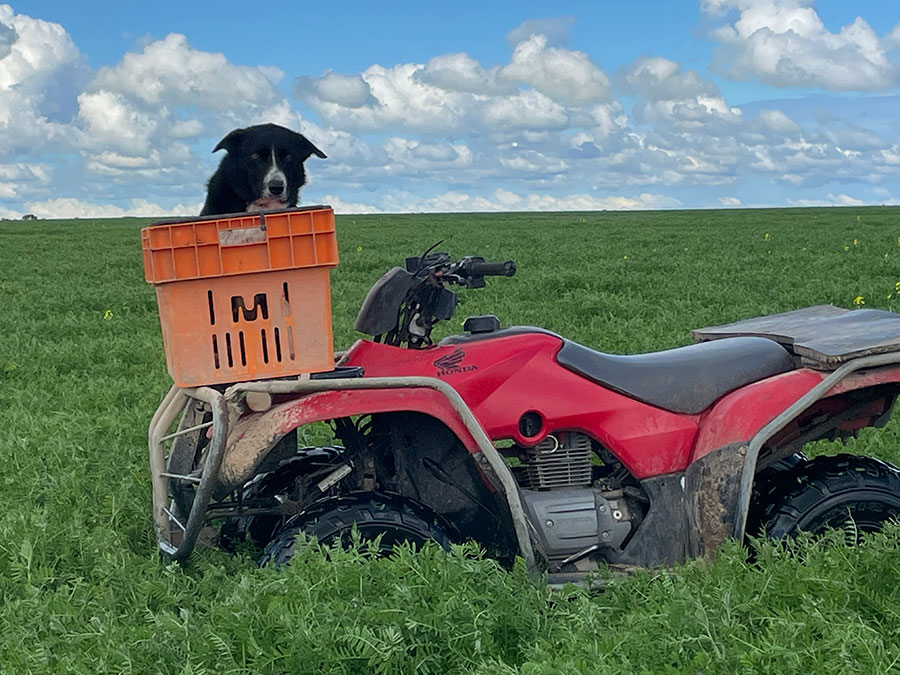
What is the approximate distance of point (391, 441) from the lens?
3.71m

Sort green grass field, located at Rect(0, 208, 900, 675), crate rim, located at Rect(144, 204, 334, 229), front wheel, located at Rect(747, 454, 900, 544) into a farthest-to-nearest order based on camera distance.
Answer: front wheel, located at Rect(747, 454, 900, 544) < crate rim, located at Rect(144, 204, 334, 229) < green grass field, located at Rect(0, 208, 900, 675)

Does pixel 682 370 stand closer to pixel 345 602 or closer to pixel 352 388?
pixel 352 388

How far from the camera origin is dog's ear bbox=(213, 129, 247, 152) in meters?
5.59

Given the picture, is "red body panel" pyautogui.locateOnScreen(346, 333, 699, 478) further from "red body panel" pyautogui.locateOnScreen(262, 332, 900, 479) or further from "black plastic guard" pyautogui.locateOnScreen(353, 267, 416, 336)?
"black plastic guard" pyautogui.locateOnScreen(353, 267, 416, 336)

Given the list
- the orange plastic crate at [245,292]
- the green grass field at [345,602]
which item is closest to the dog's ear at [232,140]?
the green grass field at [345,602]

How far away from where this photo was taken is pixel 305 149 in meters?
5.99

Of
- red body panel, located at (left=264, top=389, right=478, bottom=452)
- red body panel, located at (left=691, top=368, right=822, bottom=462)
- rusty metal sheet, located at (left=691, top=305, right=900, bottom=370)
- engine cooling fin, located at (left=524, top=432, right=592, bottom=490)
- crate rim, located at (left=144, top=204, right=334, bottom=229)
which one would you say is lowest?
engine cooling fin, located at (left=524, top=432, right=592, bottom=490)

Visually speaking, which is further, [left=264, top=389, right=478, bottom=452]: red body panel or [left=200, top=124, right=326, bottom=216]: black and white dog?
[left=200, top=124, right=326, bottom=216]: black and white dog

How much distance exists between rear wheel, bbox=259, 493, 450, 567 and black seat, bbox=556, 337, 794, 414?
0.78m

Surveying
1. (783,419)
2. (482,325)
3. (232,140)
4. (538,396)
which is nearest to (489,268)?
(482,325)

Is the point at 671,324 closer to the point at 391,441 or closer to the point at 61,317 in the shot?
the point at 391,441

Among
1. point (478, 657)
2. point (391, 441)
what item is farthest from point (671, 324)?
point (478, 657)

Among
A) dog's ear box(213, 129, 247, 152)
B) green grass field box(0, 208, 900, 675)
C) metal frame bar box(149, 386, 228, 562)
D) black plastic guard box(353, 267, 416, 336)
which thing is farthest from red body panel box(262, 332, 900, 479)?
dog's ear box(213, 129, 247, 152)

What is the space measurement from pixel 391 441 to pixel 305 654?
4.08 feet
